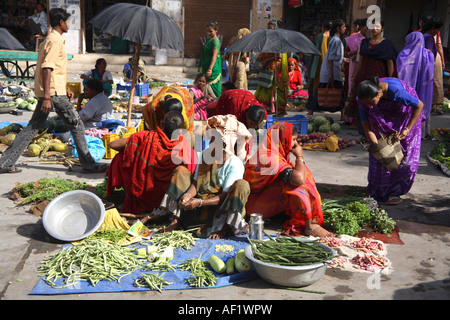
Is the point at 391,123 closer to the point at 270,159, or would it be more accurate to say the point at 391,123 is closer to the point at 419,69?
the point at 270,159

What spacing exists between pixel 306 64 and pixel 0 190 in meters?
12.4

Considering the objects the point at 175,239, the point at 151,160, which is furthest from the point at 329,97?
the point at 175,239

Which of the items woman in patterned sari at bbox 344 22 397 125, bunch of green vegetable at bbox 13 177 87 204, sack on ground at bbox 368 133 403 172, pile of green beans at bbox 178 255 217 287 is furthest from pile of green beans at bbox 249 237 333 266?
woman in patterned sari at bbox 344 22 397 125

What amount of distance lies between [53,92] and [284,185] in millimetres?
3138

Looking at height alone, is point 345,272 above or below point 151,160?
below

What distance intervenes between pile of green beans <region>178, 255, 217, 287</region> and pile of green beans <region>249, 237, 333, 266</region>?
A: 0.37m

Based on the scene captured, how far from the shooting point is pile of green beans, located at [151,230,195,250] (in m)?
4.13

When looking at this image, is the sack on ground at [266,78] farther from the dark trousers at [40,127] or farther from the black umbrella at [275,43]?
the dark trousers at [40,127]

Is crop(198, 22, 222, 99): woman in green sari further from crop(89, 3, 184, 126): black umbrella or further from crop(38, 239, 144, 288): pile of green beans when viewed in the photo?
crop(38, 239, 144, 288): pile of green beans

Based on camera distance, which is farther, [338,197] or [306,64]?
[306,64]

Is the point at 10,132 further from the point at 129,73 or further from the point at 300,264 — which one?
the point at 300,264

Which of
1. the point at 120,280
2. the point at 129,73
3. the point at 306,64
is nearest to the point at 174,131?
the point at 120,280

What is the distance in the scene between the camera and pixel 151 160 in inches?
185

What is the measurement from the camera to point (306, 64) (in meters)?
16.2
